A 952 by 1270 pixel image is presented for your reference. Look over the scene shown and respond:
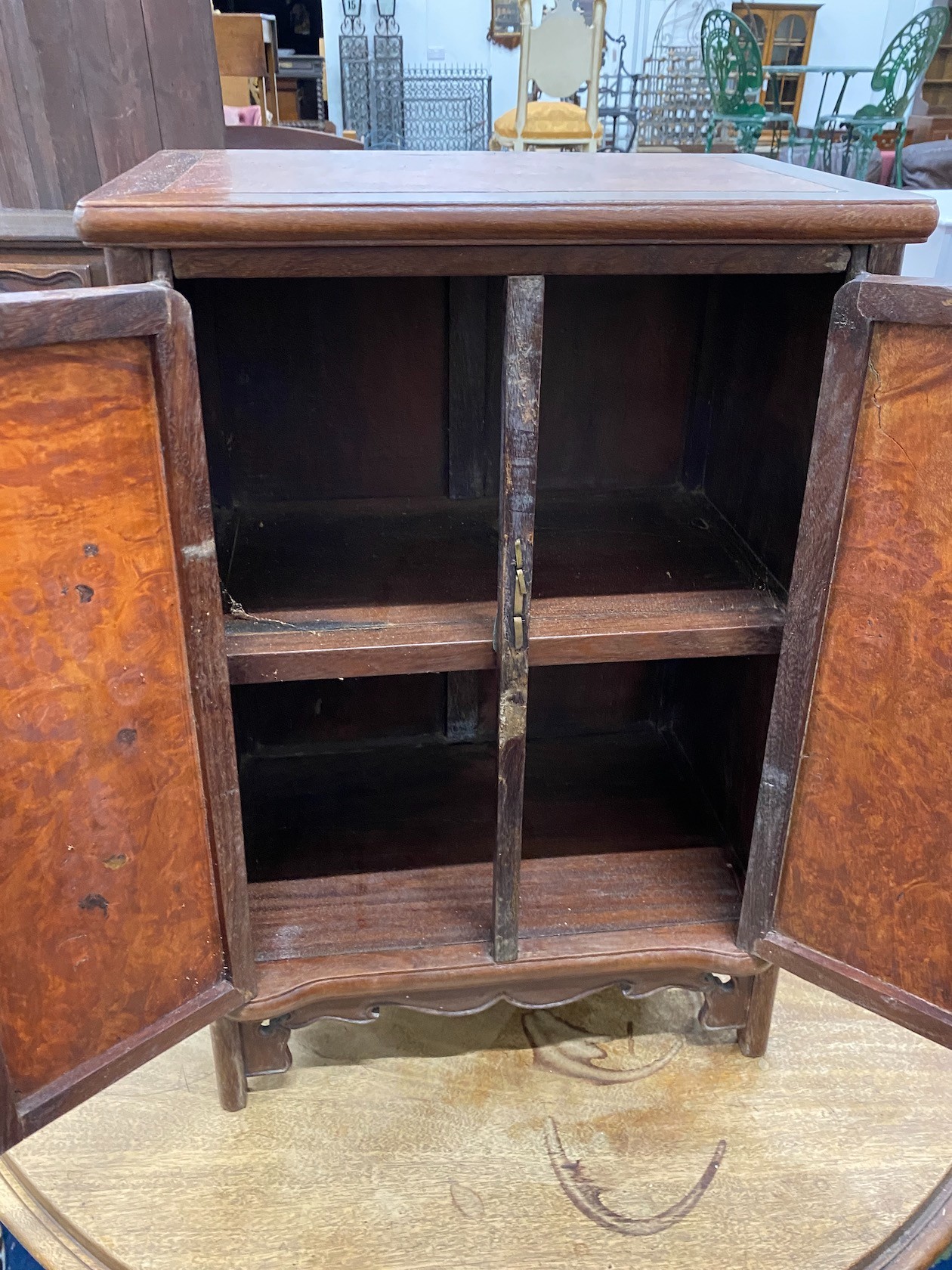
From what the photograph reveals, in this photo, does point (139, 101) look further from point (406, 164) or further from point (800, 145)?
point (800, 145)

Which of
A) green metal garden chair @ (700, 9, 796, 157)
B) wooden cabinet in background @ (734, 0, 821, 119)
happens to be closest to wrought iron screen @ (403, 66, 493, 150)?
wooden cabinet in background @ (734, 0, 821, 119)

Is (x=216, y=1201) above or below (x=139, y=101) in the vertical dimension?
below

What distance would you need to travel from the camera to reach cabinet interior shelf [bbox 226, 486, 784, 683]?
93 centimetres

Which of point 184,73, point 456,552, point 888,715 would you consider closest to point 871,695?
point 888,715

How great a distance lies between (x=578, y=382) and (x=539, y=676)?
43 cm

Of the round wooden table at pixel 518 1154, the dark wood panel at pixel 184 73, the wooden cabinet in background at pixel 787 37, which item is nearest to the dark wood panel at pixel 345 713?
the round wooden table at pixel 518 1154

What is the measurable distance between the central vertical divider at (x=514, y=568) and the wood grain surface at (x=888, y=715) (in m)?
0.28

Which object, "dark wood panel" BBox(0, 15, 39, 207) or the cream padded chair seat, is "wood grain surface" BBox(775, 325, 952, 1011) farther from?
the cream padded chair seat

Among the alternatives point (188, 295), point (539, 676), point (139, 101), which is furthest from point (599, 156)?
point (139, 101)

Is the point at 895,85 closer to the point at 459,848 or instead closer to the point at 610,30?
the point at 610,30

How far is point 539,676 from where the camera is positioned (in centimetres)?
A: 143

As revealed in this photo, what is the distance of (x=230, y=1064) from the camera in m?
1.14

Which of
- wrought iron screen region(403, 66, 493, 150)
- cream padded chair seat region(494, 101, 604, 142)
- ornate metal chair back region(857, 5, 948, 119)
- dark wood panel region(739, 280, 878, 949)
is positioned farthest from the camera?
wrought iron screen region(403, 66, 493, 150)

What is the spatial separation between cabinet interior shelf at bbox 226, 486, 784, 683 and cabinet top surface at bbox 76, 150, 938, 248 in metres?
0.35
